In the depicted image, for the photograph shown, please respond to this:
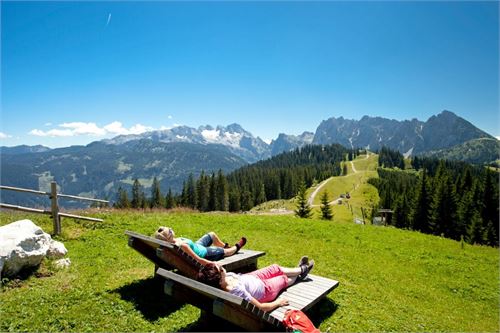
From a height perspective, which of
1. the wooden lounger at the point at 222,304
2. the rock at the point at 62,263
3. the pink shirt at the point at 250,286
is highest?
the wooden lounger at the point at 222,304

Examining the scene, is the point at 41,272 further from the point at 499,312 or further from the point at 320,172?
the point at 320,172

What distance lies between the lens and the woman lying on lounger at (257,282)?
5.49 m

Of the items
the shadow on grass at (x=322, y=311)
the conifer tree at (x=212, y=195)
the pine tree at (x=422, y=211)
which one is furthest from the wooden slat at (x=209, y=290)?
the conifer tree at (x=212, y=195)

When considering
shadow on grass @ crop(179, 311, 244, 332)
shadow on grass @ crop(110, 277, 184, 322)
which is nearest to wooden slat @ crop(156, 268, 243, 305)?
shadow on grass @ crop(179, 311, 244, 332)

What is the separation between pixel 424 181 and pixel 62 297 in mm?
Answer: 66867

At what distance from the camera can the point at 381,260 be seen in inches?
551

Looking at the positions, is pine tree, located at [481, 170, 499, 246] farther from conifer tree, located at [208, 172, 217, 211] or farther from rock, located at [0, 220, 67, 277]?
conifer tree, located at [208, 172, 217, 211]

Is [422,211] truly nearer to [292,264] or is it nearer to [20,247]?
[292,264]

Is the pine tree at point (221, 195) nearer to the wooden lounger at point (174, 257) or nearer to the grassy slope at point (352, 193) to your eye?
the grassy slope at point (352, 193)

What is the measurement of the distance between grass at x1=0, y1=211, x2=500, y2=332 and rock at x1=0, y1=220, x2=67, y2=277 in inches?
15.2

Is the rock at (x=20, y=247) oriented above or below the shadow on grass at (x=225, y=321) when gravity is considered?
above

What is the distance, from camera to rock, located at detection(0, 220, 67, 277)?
8203mm

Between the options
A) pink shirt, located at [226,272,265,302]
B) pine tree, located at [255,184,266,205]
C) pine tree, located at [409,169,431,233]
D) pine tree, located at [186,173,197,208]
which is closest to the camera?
pink shirt, located at [226,272,265,302]

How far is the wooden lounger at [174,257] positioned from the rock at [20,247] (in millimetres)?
3257
